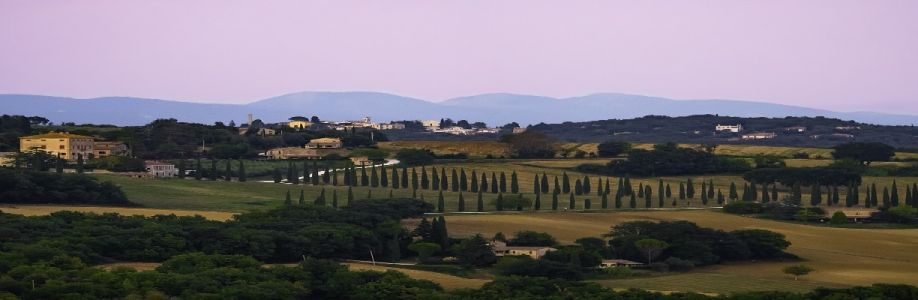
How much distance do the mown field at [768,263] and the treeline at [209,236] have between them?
686 cm

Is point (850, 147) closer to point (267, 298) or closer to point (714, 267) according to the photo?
point (714, 267)

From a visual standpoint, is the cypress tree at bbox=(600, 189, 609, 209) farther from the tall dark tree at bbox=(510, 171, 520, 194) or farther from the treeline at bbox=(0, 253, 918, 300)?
the treeline at bbox=(0, 253, 918, 300)

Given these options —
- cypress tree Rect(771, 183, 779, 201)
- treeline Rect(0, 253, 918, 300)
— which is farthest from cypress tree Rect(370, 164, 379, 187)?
treeline Rect(0, 253, 918, 300)

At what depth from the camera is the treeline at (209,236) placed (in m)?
69.9

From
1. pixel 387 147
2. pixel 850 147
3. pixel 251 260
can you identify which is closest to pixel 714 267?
pixel 251 260

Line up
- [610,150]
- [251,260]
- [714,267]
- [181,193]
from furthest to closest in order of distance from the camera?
[610,150] < [181,193] < [714,267] < [251,260]

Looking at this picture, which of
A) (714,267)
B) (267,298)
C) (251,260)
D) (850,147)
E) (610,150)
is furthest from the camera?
(610,150)

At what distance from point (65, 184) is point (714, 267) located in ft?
136

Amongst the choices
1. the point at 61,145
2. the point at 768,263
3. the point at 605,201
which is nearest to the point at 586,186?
the point at 605,201

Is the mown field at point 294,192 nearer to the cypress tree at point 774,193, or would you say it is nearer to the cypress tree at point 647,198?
the cypress tree at point 647,198

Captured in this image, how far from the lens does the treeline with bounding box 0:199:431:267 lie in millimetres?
69938

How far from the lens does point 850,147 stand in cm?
14125

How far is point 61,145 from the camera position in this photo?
12825cm

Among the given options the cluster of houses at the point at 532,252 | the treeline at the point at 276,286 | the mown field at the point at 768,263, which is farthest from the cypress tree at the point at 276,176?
the treeline at the point at 276,286
